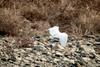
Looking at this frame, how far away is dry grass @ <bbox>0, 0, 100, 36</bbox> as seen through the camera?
5.42m

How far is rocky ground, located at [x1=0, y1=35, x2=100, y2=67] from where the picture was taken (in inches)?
167

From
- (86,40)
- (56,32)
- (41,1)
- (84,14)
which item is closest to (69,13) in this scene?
(84,14)

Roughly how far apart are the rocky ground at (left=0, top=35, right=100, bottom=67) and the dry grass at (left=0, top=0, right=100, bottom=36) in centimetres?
36

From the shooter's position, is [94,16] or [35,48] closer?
[35,48]

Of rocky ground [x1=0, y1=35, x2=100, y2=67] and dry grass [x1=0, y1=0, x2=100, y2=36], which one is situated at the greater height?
dry grass [x1=0, y1=0, x2=100, y2=36]

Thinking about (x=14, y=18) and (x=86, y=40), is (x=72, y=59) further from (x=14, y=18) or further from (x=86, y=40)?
(x=14, y=18)

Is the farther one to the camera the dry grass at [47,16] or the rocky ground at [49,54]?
the dry grass at [47,16]

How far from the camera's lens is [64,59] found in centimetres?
441

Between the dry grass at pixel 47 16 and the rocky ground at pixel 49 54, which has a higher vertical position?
the dry grass at pixel 47 16

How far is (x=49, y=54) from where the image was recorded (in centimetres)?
454

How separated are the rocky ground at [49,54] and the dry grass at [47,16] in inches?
14.2

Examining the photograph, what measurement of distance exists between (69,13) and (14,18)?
3.94 ft

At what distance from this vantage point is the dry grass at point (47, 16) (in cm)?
542

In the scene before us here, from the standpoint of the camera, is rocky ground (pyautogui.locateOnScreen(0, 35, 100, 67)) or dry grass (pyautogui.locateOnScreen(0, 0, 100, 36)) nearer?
rocky ground (pyautogui.locateOnScreen(0, 35, 100, 67))
